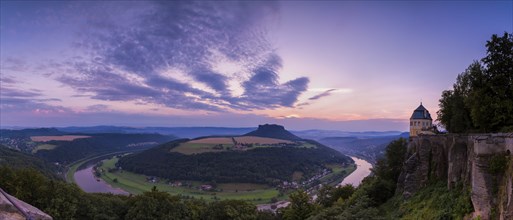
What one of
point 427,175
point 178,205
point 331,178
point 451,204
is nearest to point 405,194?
point 427,175

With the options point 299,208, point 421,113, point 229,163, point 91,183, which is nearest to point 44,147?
point 91,183

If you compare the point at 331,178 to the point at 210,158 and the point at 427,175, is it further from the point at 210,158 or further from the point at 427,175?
the point at 427,175

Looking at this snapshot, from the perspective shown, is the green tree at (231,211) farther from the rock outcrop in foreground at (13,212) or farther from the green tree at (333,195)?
the rock outcrop in foreground at (13,212)

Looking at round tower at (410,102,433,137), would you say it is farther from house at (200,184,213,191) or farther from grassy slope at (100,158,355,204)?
house at (200,184,213,191)

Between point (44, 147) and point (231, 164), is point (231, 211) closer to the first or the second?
point (231, 164)

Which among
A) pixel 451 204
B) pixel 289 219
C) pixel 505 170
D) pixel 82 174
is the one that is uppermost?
pixel 505 170

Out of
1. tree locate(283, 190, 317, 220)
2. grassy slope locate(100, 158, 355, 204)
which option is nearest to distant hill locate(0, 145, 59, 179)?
grassy slope locate(100, 158, 355, 204)
